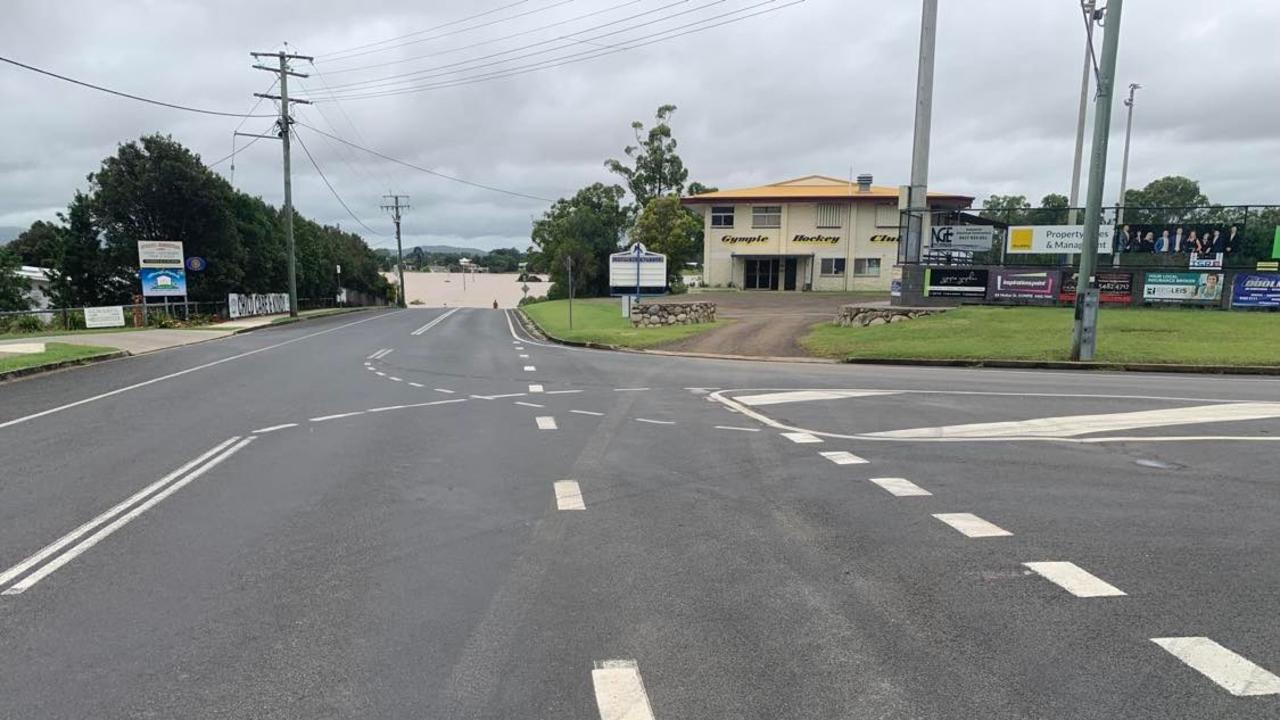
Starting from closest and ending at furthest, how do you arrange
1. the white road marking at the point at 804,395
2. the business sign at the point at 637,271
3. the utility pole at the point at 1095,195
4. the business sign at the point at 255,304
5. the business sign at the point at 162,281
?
the white road marking at the point at 804,395
the utility pole at the point at 1095,195
the business sign at the point at 637,271
the business sign at the point at 162,281
the business sign at the point at 255,304

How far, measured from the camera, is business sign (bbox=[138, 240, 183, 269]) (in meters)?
34.3

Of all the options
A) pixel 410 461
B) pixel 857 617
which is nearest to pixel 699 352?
pixel 410 461

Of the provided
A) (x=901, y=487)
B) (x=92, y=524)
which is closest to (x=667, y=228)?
(x=901, y=487)

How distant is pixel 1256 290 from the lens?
24953 millimetres

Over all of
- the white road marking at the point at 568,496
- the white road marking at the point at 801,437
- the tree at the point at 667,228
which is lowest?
the white road marking at the point at 801,437

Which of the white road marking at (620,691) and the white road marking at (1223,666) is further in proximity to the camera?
the white road marking at (1223,666)

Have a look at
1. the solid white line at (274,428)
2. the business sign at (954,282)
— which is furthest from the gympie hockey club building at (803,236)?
the solid white line at (274,428)

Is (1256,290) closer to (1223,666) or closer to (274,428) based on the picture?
(1223,666)

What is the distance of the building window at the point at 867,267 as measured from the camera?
52375mm

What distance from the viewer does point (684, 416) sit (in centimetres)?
1028

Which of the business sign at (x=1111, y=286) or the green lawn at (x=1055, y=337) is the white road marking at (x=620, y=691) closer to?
the green lawn at (x=1055, y=337)

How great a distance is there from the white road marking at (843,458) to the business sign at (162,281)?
116 ft

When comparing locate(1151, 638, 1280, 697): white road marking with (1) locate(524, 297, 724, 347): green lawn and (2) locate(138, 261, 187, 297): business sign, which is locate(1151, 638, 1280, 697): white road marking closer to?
(1) locate(524, 297, 724, 347): green lawn

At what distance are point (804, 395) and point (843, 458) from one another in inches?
185
